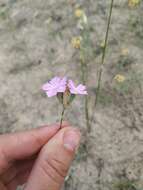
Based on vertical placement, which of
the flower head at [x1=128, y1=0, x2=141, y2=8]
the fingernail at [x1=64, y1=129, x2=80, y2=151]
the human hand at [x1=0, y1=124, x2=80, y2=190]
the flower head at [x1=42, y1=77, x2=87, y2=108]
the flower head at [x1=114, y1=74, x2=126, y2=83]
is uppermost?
the flower head at [x1=128, y1=0, x2=141, y2=8]

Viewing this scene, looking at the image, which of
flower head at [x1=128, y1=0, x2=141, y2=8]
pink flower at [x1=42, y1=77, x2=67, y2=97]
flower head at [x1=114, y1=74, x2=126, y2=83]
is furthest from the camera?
flower head at [x1=128, y1=0, x2=141, y2=8]

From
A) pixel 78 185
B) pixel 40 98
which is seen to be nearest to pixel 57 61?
pixel 40 98

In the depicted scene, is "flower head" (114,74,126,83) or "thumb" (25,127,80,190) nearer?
"thumb" (25,127,80,190)

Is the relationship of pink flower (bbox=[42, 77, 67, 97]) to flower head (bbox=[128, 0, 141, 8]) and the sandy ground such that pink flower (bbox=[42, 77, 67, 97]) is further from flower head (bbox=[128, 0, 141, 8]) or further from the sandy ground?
flower head (bbox=[128, 0, 141, 8])

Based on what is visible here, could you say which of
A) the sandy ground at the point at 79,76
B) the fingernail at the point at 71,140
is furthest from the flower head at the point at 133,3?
the fingernail at the point at 71,140

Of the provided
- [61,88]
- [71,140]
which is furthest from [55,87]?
[71,140]

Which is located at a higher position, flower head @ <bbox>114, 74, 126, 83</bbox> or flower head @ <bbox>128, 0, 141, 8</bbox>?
flower head @ <bbox>128, 0, 141, 8</bbox>

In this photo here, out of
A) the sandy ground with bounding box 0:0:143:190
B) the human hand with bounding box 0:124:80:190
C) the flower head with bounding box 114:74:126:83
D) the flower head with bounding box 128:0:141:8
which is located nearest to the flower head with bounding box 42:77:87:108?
the human hand with bounding box 0:124:80:190
